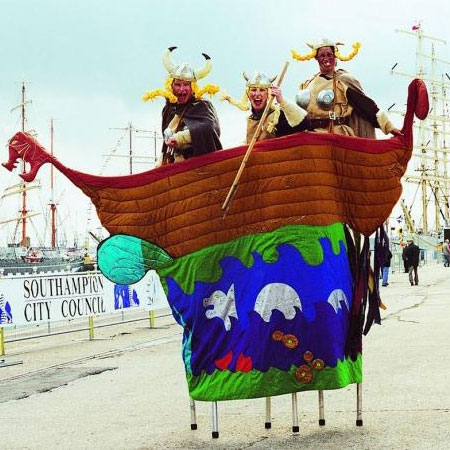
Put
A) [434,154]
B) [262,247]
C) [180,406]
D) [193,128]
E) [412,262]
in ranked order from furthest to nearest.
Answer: [434,154]
[412,262]
[180,406]
[193,128]
[262,247]

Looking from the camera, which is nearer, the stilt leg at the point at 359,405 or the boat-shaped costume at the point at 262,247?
the boat-shaped costume at the point at 262,247

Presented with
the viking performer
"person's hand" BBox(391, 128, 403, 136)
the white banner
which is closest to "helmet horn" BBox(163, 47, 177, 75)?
the viking performer

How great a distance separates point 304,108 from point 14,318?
7.00 metres

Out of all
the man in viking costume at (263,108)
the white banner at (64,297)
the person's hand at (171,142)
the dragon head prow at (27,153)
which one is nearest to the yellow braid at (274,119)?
the man in viking costume at (263,108)

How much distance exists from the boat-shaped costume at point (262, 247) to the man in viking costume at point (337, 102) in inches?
8.2

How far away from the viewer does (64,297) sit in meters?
12.3

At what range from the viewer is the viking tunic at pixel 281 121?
4996 millimetres

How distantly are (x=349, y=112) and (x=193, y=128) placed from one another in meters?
1.11

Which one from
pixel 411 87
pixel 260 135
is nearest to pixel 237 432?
pixel 260 135

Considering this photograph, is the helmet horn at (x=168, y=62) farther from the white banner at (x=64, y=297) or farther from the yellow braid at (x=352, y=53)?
the white banner at (x=64, y=297)

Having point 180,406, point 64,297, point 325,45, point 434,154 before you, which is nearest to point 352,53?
point 325,45

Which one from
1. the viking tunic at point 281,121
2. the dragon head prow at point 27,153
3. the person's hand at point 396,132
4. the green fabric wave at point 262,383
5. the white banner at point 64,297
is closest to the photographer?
the green fabric wave at point 262,383

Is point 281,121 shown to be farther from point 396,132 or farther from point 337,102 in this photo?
point 396,132

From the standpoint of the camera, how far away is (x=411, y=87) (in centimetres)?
515
